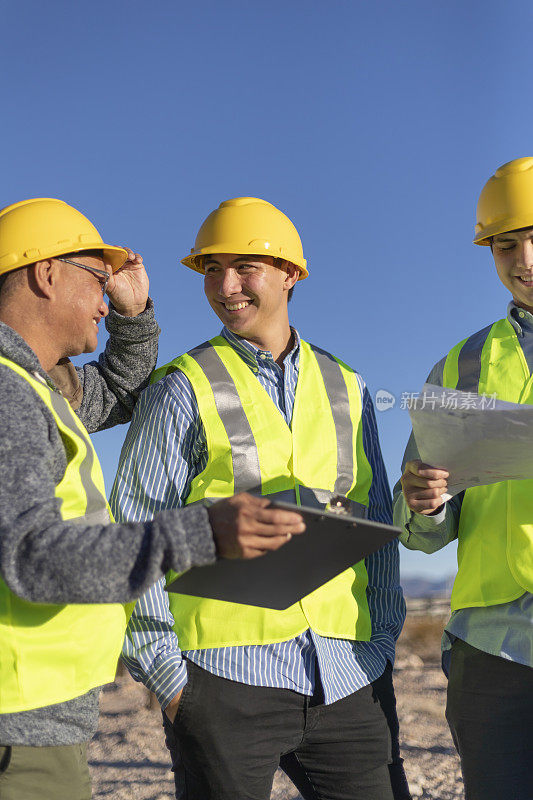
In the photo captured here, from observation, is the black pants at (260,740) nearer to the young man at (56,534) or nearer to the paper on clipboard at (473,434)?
the young man at (56,534)

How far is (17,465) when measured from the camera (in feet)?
7.06

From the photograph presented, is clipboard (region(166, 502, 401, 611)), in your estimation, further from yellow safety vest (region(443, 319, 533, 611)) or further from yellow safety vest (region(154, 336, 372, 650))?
yellow safety vest (region(443, 319, 533, 611))

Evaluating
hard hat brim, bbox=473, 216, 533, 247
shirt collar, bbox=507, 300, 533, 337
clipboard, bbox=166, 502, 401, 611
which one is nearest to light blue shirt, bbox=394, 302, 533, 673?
shirt collar, bbox=507, 300, 533, 337

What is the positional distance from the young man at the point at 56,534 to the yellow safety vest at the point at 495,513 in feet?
4.51

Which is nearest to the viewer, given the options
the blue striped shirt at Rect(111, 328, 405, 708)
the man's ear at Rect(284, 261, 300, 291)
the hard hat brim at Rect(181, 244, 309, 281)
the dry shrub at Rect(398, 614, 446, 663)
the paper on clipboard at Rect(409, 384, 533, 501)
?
the paper on clipboard at Rect(409, 384, 533, 501)

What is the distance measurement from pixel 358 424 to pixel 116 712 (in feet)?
26.6

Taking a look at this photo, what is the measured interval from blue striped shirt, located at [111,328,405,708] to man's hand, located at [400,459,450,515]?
640mm

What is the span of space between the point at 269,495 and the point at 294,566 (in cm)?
89

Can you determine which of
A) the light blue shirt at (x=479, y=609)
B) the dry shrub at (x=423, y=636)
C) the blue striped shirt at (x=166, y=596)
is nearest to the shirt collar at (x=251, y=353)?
the blue striped shirt at (x=166, y=596)

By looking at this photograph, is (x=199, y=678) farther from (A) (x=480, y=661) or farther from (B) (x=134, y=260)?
(B) (x=134, y=260)

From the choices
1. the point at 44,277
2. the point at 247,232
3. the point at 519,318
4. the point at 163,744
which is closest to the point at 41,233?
the point at 44,277

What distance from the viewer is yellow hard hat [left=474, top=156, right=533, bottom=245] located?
139 inches

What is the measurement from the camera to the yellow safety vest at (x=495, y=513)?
126 inches

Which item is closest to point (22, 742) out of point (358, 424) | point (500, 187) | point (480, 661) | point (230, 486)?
point (230, 486)
